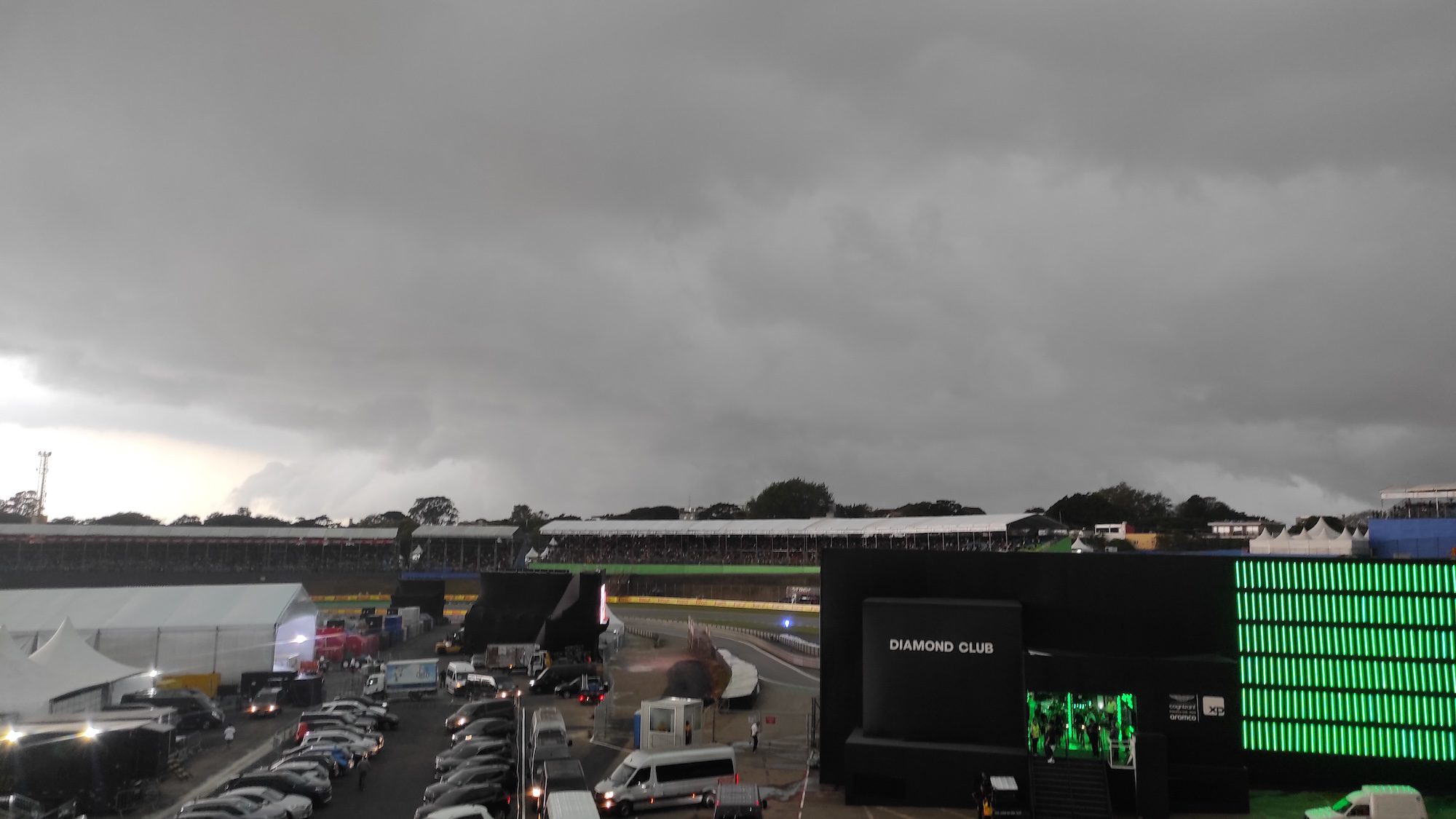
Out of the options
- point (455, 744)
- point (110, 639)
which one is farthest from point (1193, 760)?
point (110, 639)

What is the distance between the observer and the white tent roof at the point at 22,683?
27.5 meters

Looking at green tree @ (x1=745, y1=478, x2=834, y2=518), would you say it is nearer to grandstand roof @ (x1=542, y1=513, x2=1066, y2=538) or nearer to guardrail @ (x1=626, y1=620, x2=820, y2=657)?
grandstand roof @ (x1=542, y1=513, x2=1066, y2=538)

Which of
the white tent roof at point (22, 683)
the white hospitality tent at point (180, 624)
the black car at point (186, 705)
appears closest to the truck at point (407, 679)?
the white hospitality tent at point (180, 624)

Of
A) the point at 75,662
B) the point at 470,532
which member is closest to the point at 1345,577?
the point at 75,662

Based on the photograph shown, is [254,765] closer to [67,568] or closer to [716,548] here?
[716,548]

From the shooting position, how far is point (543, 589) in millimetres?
51844

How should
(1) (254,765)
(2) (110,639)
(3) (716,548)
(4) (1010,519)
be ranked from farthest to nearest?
1. (3) (716,548)
2. (4) (1010,519)
3. (2) (110,639)
4. (1) (254,765)

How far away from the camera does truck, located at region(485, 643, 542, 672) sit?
47469 mm

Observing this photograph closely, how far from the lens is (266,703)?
1396 inches

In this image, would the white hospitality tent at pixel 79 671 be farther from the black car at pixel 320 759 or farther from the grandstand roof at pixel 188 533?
the grandstand roof at pixel 188 533

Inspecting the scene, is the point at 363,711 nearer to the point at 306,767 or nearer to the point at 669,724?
the point at 306,767

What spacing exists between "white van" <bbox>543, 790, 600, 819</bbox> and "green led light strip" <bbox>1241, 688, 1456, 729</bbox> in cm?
1546

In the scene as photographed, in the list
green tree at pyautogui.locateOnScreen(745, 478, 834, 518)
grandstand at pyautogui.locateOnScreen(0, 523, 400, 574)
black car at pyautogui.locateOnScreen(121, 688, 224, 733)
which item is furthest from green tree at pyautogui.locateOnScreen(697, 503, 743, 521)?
black car at pyautogui.locateOnScreen(121, 688, 224, 733)

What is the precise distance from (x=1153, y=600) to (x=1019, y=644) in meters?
3.78
